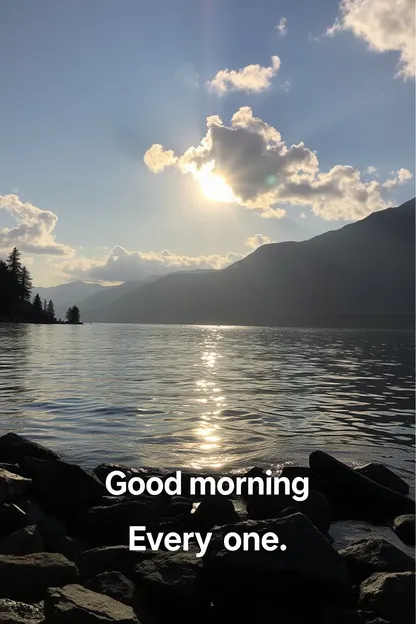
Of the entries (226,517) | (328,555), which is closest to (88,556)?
(226,517)

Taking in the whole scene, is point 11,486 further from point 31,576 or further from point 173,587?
point 173,587

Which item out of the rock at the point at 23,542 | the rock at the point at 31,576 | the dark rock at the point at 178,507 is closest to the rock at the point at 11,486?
the rock at the point at 23,542

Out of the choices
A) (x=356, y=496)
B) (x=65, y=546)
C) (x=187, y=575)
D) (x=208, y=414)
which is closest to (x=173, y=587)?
(x=187, y=575)

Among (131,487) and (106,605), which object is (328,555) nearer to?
(106,605)

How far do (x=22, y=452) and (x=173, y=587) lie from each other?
28.4 feet

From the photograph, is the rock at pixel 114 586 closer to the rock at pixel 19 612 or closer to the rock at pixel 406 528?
the rock at pixel 19 612

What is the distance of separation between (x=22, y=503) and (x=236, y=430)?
Result: 1222cm

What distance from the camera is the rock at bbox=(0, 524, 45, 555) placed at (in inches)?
343

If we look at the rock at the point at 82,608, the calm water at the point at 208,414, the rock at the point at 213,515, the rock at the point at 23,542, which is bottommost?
the calm water at the point at 208,414

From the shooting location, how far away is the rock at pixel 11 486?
1066cm

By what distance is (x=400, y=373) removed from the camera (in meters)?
49.2

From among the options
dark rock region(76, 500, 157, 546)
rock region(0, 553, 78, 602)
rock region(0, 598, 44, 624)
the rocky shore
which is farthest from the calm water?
rock region(0, 598, 44, 624)

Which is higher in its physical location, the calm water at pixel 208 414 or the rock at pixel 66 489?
the rock at pixel 66 489

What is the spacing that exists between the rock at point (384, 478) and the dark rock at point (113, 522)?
6.41 m
